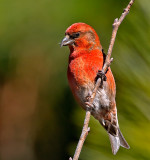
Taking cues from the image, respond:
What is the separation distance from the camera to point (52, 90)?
5664 mm

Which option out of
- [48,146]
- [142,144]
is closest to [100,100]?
[142,144]

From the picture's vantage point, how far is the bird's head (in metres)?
3.65

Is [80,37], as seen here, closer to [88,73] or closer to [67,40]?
[67,40]

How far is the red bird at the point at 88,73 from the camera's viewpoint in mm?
3600

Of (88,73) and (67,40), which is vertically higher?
(67,40)

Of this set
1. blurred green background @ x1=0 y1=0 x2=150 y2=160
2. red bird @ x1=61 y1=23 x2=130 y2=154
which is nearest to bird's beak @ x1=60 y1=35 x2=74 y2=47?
red bird @ x1=61 y1=23 x2=130 y2=154

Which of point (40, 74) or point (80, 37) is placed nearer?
point (80, 37)

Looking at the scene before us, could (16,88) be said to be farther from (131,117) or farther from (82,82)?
(131,117)

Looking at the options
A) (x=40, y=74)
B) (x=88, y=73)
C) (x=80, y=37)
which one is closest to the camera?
(x=88, y=73)

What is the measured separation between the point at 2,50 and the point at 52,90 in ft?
2.38

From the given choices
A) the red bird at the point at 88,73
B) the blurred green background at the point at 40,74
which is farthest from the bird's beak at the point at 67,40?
the blurred green background at the point at 40,74

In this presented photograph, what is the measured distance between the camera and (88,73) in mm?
3604

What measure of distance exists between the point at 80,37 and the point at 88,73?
0.30m

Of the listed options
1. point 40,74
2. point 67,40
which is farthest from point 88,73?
point 40,74
